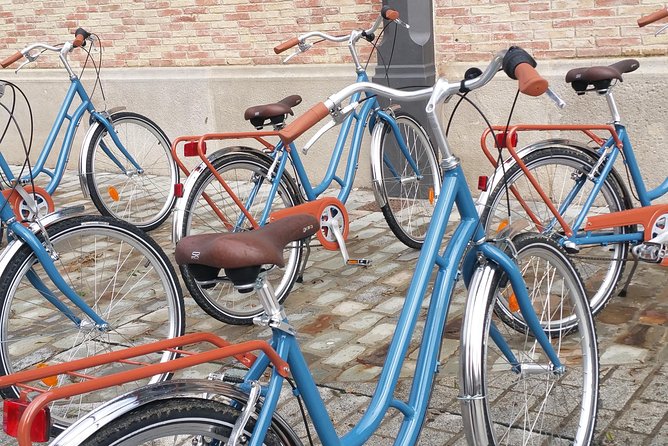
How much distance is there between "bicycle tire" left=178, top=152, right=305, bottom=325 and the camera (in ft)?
15.0

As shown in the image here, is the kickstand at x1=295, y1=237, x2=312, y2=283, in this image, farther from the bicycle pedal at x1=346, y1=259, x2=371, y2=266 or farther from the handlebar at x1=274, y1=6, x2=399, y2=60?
the handlebar at x1=274, y1=6, x2=399, y2=60

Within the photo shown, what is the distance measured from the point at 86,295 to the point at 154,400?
2.28 m

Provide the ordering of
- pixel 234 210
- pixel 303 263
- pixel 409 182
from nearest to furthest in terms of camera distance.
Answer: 1. pixel 234 210
2. pixel 303 263
3. pixel 409 182

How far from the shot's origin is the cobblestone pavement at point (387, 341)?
3461mm

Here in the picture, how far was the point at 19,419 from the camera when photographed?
1879 millimetres

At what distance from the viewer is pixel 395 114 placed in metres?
5.78

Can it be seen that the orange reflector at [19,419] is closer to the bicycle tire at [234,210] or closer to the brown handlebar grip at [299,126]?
the brown handlebar grip at [299,126]

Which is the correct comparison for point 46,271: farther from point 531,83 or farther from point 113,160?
point 113,160

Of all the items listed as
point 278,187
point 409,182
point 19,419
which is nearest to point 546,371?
point 19,419

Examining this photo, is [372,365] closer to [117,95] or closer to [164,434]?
[164,434]

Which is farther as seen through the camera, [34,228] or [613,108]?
[613,108]

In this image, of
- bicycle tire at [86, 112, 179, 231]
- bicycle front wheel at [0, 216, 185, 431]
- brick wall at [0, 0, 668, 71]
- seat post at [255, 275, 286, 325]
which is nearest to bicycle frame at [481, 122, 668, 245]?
bicycle front wheel at [0, 216, 185, 431]

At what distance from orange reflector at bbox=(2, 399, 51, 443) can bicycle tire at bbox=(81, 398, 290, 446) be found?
0.29 feet

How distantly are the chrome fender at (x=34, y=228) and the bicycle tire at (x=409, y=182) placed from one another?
2260 mm
